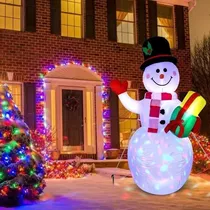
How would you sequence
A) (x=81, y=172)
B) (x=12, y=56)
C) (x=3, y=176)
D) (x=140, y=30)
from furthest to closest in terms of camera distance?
(x=140, y=30) → (x=12, y=56) → (x=81, y=172) → (x=3, y=176)

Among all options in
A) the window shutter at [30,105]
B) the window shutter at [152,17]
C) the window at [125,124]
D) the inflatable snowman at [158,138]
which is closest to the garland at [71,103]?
the window shutter at [30,105]

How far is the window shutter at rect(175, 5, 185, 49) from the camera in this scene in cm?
1358

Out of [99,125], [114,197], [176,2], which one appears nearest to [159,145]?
[114,197]

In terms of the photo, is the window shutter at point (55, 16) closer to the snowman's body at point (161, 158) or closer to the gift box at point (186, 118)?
the snowman's body at point (161, 158)

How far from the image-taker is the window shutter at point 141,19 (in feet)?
42.4

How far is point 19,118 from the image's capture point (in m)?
6.02

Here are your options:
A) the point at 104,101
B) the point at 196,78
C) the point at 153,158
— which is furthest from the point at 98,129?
the point at 196,78

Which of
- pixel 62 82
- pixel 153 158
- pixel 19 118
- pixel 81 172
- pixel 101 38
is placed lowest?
pixel 81 172

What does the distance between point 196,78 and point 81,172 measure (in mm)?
17865

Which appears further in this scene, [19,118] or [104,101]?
[104,101]

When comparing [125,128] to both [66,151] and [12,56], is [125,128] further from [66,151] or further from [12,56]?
[12,56]

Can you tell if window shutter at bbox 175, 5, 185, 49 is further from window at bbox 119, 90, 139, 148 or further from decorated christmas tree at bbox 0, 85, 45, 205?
decorated christmas tree at bbox 0, 85, 45, 205

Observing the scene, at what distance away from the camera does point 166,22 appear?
13664mm

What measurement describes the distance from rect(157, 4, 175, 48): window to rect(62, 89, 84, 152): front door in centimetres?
386
